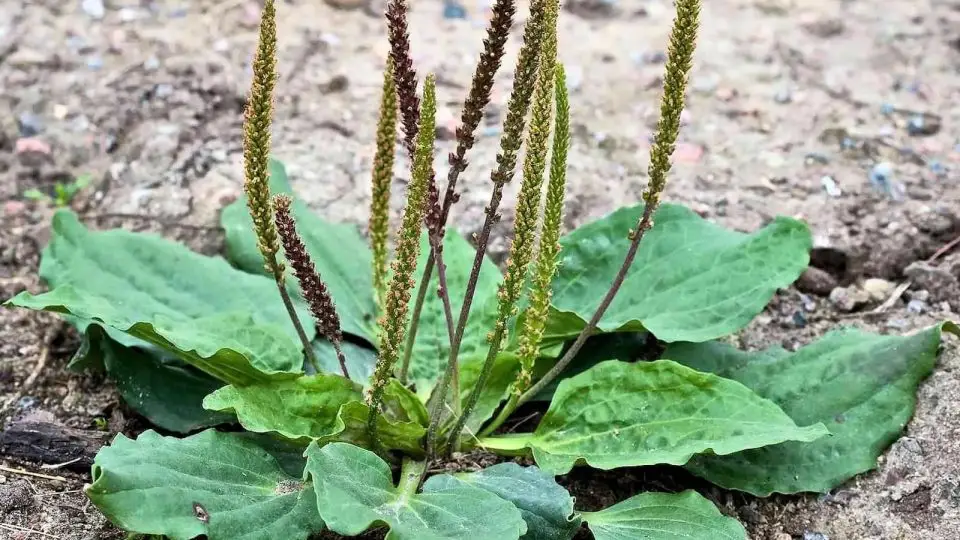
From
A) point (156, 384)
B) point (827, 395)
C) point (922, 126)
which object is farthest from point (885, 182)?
point (156, 384)

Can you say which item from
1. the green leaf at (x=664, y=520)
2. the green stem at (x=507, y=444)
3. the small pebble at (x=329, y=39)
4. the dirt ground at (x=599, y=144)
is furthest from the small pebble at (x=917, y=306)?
the small pebble at (x=329, y=39)

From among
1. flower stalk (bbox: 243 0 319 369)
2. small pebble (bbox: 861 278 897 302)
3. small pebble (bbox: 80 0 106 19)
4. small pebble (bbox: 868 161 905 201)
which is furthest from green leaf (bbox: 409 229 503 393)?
small pebble (bbox: 80 0 106 19)

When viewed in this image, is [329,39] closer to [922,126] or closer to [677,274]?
[677,274]

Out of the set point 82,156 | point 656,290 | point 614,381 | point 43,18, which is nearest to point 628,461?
point 614,381

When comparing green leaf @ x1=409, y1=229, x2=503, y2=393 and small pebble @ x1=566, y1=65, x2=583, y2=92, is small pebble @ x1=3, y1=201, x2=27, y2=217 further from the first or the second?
small pebble @ x1=566, y1=65, x2=583, y2=92

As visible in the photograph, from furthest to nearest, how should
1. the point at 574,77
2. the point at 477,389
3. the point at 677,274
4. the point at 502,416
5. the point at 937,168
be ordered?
the point at 574,77 < the point at 937,168 < the point at 677,274 < the point at 502,416 < the point at 477,389

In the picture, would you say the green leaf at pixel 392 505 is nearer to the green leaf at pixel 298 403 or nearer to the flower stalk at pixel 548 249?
the green leaf at pixel 298 403
